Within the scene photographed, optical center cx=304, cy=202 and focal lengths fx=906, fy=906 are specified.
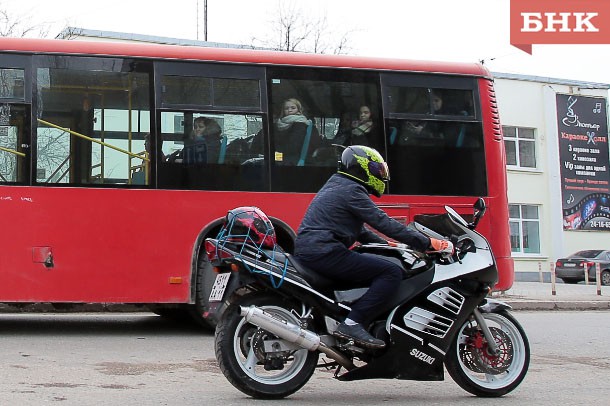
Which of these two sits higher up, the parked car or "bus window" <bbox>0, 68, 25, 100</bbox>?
"bus window" <bbox>0, 68, 25, 100</bbox>

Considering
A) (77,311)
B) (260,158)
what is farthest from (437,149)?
(77,311)

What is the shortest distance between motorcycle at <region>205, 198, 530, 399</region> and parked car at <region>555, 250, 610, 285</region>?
29.1 m

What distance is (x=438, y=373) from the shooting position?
645 centimetres

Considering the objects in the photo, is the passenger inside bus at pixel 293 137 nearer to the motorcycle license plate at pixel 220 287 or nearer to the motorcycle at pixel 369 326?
the motorcycle at pixel 369 326

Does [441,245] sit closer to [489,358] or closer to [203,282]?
[489,358]

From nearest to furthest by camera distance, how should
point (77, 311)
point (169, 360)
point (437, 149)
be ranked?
point (169, 360), point (437, 149), point (77, 311)

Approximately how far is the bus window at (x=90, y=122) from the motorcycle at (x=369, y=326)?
4.60m

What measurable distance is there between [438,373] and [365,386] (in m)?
0.87

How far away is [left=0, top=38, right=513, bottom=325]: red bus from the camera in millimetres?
10570

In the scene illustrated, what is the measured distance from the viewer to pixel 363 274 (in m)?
6.35

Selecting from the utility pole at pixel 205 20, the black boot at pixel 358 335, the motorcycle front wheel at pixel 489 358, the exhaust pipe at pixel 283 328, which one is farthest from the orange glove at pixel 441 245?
the utility pole at pixel 205 20

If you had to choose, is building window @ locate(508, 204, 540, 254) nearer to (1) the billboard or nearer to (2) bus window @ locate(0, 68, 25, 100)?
(1) the billboard

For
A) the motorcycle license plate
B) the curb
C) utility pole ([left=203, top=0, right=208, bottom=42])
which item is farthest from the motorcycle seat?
utility pole ([left=203, top=0, right=208, bottom=42])

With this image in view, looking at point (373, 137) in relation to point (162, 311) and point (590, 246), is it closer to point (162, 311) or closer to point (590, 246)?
point (162, 311)
